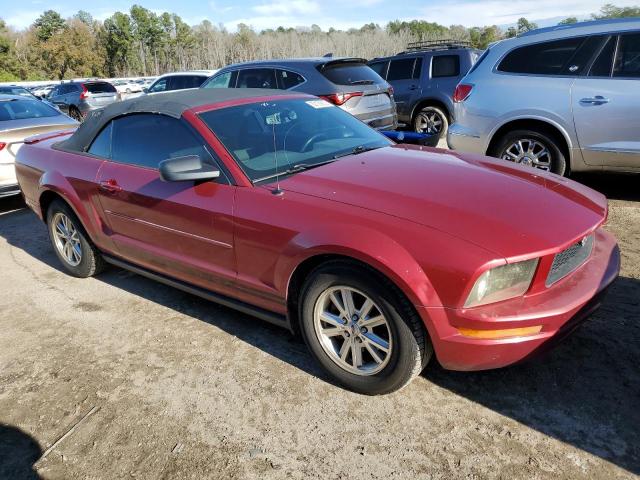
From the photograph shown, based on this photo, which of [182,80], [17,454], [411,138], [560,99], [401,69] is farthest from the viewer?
[182,80]

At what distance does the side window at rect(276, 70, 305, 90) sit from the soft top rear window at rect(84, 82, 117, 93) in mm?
13646

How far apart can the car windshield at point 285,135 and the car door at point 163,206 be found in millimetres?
197

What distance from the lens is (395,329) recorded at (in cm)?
252

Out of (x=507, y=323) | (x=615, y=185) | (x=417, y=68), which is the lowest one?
(x=615, y=185)

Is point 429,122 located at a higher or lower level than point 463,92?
lower

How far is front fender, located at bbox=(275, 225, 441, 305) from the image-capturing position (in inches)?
93.5

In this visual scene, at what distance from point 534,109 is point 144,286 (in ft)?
14.2

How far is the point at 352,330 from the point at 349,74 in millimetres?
6025

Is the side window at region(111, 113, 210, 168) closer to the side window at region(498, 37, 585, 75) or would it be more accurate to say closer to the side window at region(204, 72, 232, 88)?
the side window at region(498, 37, 585, 75)

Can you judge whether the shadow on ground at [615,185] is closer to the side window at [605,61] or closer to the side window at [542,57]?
the side window at [605,61]

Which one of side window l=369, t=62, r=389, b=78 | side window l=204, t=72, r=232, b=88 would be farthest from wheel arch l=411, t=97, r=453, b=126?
side window l=204, t=72, r=232, b=88

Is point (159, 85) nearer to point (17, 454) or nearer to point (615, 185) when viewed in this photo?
point (615, 185)

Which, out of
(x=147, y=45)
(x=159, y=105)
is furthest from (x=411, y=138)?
(x=147, y=45)

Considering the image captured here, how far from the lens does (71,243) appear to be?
4645 millimetres
